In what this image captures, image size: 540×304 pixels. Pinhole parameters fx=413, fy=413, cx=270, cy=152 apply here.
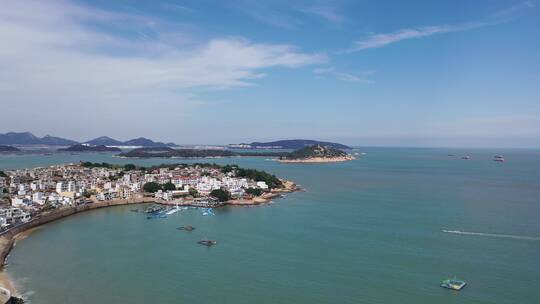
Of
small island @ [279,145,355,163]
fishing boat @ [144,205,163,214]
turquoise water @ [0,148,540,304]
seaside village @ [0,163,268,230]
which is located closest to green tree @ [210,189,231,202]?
seaside village @ [0,163,268,230]

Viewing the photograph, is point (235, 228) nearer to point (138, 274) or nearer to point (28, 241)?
point (138, 274)

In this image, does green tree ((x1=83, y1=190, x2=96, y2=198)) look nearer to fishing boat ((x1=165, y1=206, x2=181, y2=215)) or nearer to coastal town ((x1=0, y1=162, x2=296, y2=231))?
coastal town ((x1=0, y1=162, x2=296, y2=231))

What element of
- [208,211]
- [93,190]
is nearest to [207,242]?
[208,211]

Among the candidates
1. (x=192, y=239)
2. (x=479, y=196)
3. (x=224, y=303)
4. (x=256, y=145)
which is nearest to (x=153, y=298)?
(x=224, y=303)

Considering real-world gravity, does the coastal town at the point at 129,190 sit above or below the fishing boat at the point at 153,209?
above

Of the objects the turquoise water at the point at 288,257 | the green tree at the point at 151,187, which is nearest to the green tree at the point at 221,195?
the turquoise water at the point at 288,257

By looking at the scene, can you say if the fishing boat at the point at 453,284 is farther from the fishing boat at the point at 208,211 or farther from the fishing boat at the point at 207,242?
the fishing boat at the point at 208,211

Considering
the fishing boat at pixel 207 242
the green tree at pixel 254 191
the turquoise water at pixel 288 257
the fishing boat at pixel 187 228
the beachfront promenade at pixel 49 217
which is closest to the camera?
the turquoise water at pixel 288 257

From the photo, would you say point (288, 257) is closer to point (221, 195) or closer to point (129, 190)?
point (221, 195)
